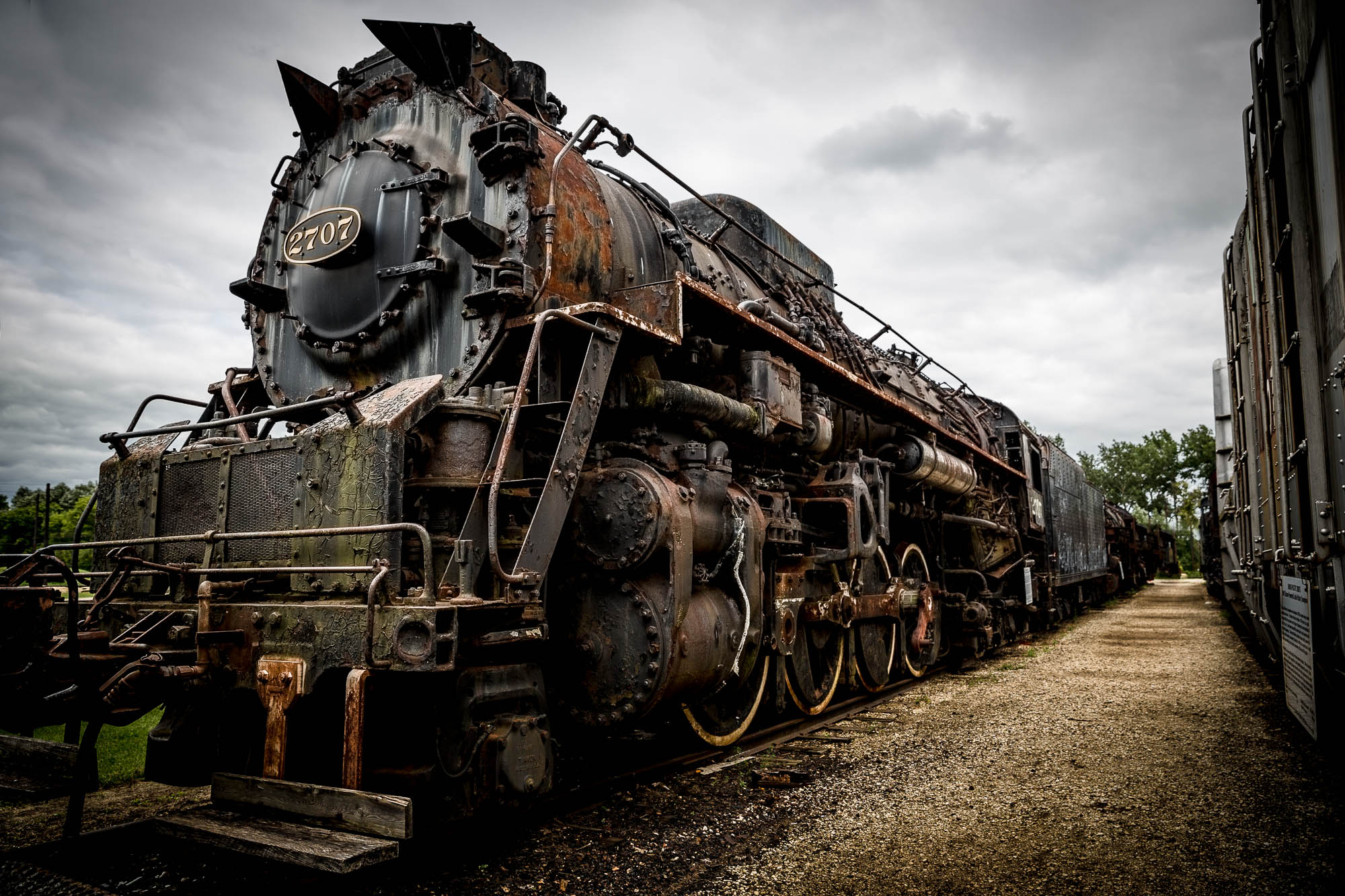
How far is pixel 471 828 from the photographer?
4.00 metres

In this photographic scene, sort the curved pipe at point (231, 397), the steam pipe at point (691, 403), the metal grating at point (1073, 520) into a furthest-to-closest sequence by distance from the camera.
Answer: the metal grating at point (1073, 520) < the curved pipe at point (231, 397) < the steam pipe at point (691, 403)

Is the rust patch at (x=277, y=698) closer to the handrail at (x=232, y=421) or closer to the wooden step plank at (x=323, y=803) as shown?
the wooden step plank at (x=323, y=803)

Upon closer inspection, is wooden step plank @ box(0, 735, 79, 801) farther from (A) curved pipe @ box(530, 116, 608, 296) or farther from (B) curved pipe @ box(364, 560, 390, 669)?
(A) curved pipe @ box(530, 116, 608, 296)

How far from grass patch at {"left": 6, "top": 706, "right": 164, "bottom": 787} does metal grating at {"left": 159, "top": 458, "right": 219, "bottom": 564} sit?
1032 millimetres

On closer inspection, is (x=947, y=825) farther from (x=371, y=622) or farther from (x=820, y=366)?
(x=820, y=366)

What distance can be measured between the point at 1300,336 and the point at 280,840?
4308mm

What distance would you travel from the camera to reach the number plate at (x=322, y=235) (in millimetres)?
4867

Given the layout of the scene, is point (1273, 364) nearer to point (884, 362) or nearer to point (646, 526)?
point (646, 526)

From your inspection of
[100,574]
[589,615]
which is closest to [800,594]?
[589,615]

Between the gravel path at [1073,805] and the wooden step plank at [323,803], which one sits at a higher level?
the wooden step plank at [323,803]

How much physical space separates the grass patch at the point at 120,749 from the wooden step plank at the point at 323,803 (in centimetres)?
184

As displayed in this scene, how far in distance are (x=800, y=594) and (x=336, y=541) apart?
10.9ft

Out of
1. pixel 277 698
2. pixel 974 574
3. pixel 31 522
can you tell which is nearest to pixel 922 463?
pixel 974 574

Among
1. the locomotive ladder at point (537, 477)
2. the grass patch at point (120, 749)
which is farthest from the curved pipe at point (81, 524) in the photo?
the locomotive ladder at point (537, 477)
